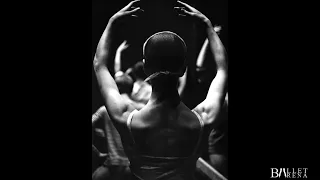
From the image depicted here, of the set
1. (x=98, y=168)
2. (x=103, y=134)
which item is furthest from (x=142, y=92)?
(x=98, y=168)

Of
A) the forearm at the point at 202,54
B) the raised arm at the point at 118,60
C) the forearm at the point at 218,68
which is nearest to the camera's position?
the forearm at the point at 218,68

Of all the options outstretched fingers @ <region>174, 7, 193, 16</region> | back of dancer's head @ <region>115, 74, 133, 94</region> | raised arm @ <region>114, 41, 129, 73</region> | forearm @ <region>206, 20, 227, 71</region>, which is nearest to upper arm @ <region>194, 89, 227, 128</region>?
forearm @ <region>206, 20, 227, 71</region>

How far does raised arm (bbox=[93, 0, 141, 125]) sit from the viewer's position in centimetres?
257

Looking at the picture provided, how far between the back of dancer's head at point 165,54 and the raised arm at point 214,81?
0.22 meters

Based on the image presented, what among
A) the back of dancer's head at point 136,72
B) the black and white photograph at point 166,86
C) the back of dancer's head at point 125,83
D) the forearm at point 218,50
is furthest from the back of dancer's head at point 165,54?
the back of dancer's head at point 125,83

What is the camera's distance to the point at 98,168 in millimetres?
3072

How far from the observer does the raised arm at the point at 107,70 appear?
8.43 ft

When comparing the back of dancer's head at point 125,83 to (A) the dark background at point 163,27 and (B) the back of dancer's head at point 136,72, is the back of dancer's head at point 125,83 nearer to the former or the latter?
(B) the back of dancer's head at point 136,72

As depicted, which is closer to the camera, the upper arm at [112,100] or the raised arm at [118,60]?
the upper arm at [112,100]

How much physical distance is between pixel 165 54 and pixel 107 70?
0.34m

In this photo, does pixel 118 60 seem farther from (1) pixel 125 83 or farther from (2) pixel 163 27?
(2) pixel 163 27

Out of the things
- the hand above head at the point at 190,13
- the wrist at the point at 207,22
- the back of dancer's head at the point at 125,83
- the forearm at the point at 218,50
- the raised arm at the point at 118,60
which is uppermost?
the hand above head at the point at 190,13

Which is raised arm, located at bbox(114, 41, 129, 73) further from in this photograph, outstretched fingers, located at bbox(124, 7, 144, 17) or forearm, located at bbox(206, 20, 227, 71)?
forearm, located at bbox(206, 20, 227, 71)

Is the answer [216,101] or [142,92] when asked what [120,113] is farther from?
[142,92]
